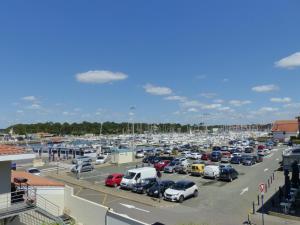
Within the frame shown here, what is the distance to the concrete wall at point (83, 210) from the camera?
851 inches

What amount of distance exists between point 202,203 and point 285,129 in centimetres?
10960

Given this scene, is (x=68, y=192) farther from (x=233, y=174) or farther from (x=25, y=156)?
(x=233, y=174)

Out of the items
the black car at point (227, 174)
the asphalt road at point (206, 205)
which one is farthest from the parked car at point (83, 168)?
the black car at point (227, 174)

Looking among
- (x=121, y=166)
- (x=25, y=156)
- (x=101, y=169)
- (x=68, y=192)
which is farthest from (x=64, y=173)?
(x=25, y=156)

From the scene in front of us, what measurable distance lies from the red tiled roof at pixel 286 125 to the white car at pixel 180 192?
104 m

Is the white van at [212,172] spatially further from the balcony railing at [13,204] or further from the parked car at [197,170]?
the balcony railing at [13,204]

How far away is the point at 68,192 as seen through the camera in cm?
2608

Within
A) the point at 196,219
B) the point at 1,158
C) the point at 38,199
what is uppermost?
the point at 1,158

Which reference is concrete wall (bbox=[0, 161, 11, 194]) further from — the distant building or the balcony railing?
the distant building

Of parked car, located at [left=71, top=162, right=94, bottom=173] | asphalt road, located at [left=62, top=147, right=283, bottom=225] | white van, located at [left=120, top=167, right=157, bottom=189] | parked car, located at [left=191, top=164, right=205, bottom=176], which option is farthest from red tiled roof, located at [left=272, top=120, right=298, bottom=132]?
white van, located at [left=120, top=167, right=157, bottom=189]

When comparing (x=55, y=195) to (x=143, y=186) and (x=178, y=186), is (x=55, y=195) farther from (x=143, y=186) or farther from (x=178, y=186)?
(x=178, y=186)

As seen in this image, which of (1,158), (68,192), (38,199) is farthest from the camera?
(68,192)

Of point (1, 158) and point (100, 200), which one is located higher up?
point (1, 158)

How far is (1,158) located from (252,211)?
1943cm
